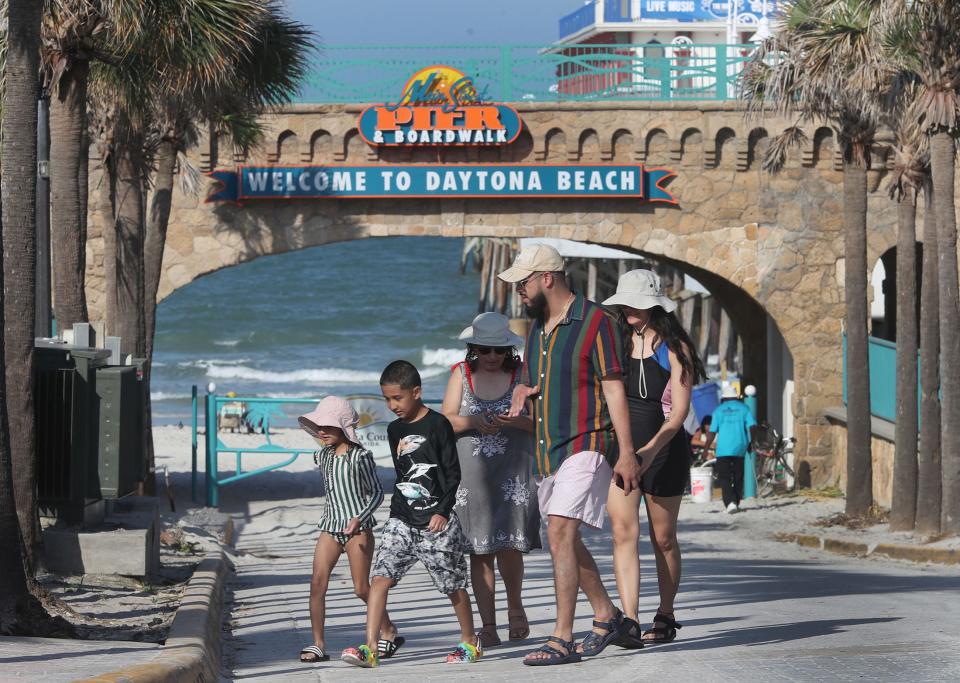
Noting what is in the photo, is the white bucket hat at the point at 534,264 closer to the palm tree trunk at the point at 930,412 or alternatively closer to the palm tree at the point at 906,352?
the palm tree trunk at the point at 930,412

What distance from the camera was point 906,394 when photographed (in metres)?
15.4

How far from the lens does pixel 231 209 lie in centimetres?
2070

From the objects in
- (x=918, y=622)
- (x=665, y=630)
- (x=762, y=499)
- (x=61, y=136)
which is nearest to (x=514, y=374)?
(x=665, y=630)

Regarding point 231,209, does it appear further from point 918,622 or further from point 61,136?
point 918,622

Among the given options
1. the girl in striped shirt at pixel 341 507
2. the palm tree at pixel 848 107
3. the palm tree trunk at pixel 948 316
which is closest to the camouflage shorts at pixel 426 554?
the girl in striped shirt at pixel 341 507

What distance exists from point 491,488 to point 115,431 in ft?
12.2

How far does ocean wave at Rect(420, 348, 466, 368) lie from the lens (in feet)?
201

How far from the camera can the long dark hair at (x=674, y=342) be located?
22.2 ft

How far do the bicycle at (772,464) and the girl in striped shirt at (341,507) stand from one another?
14.0 m

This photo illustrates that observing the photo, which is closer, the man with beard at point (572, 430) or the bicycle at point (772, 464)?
the man with beard at point (572, 430)

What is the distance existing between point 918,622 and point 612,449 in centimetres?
244

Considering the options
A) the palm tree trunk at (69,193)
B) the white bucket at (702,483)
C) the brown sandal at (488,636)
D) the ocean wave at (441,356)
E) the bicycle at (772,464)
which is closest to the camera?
the brown sandal at (488,636)

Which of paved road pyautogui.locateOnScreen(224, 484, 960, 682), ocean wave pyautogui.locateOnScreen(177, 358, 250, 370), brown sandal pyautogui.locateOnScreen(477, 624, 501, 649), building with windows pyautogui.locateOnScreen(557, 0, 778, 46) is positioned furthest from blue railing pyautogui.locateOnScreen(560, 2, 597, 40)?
brown sandal pyautogui.locateOnScreen(477, 624, 501, 649)

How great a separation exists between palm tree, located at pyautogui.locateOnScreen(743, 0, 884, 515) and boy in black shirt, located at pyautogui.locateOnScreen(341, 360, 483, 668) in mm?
9861
